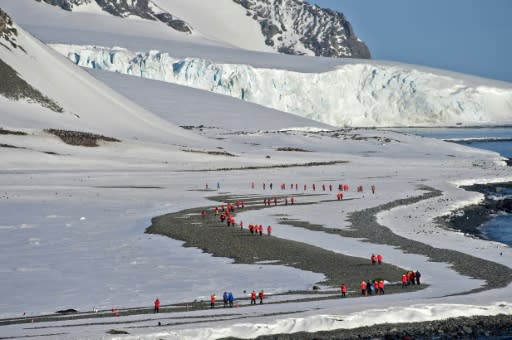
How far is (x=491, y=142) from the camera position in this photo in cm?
12244

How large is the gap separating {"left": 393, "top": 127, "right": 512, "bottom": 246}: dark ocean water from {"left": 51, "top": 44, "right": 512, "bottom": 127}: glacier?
10.2ft

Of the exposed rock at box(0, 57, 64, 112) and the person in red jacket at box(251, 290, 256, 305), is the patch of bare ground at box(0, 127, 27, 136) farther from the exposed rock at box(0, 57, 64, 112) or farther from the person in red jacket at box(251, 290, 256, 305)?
the person in red jacket at box(251, 290, 256, 305)

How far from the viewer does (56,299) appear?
22484 mm

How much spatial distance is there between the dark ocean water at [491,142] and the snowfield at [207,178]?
2310 mm

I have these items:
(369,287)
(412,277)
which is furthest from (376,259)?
(369,287)

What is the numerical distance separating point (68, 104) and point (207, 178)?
32.1m

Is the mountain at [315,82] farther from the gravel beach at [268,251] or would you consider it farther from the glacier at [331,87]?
the gravel beach at [268,251]

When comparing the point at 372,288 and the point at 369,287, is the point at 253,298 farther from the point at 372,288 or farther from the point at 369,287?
the point at 372,288

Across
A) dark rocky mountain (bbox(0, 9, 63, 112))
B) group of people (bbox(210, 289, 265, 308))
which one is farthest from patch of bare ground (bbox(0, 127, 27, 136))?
group of people (bbox(210, 289, 265, 308))

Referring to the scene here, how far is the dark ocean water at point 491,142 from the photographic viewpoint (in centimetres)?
3809

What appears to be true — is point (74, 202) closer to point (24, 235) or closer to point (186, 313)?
point (24, 235)

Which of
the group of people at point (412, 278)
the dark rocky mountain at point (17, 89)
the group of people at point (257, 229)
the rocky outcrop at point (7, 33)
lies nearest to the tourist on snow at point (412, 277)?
the group of people at point (412, 278)

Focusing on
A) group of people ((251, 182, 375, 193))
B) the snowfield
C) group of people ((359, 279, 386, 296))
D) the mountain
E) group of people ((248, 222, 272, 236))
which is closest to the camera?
the snowfield

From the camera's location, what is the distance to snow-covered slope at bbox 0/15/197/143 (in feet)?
267
